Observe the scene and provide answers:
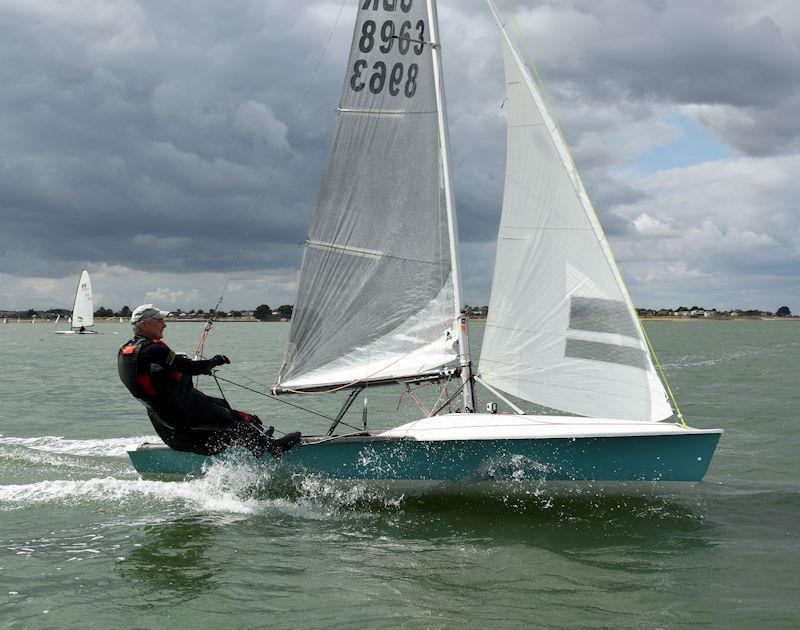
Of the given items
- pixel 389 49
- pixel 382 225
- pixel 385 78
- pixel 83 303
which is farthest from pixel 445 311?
pixel 83 303

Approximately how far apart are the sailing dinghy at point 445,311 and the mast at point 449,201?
2 cm

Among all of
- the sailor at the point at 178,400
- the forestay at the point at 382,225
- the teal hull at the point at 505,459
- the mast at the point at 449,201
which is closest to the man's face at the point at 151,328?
the sailor at the point at 178,400

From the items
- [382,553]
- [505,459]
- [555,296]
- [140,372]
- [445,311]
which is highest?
[555,296]

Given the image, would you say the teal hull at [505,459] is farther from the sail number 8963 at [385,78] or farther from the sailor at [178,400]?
the sail number 8963 at [385,78]

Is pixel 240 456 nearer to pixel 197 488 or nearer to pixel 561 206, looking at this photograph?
pixel 197 488

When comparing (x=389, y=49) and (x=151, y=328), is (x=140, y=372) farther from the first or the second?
(x=389, y=49)

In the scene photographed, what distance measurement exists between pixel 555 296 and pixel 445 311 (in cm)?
130

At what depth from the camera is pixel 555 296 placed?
7.72m

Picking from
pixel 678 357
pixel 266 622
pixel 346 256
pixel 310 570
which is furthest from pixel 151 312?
pixel 678 357

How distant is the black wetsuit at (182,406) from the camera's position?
7.11m

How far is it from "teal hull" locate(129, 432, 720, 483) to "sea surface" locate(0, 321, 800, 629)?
34 centimetres

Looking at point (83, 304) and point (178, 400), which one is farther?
point (83, 304)

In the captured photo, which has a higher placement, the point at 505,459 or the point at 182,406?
the point at 182,406

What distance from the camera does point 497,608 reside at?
511 cm
